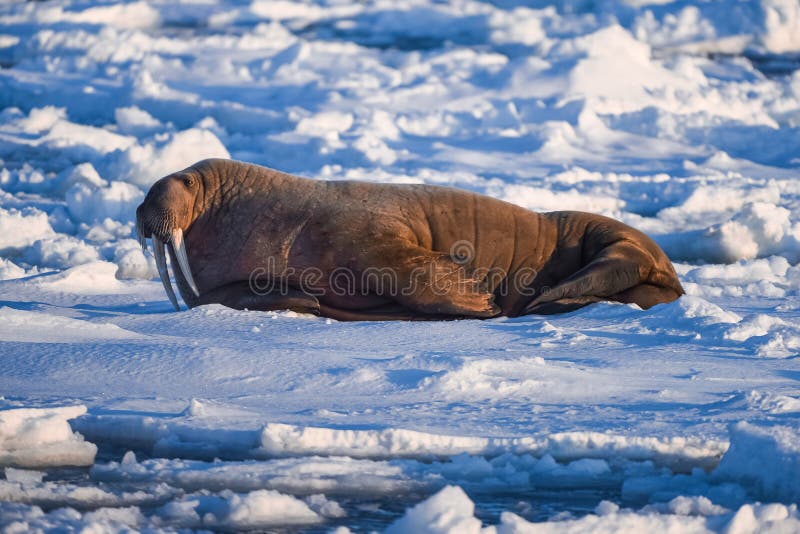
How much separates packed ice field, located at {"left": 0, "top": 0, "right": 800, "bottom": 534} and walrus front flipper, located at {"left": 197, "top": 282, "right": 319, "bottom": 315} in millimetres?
128

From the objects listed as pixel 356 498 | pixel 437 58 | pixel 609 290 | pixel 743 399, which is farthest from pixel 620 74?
pixel 356 498

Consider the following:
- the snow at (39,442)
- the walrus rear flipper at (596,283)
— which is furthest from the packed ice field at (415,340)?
the walrus rear flipper at (596,283)

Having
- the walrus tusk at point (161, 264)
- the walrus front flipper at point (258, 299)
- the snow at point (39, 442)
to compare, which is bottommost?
the snow at point (39, 442)

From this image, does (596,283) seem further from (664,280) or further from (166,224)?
(166,224)

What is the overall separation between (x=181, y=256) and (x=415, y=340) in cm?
158

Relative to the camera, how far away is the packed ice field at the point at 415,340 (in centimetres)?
321

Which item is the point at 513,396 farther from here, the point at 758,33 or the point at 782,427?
the point at 758,33

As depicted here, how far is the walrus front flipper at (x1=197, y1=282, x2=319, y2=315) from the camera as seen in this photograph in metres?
5.90

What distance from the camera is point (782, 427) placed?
11.2 feet

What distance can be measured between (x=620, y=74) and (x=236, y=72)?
216 inches

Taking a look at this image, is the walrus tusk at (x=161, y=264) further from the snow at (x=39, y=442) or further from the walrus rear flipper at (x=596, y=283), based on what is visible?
the snow at (x=39, y=442)

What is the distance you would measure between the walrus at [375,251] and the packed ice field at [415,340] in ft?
0.95

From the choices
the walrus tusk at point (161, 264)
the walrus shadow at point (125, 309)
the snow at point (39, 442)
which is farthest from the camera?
the walrus tusk at point (161, 264)

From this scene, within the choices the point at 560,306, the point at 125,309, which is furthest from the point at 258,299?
the point at 560,306
